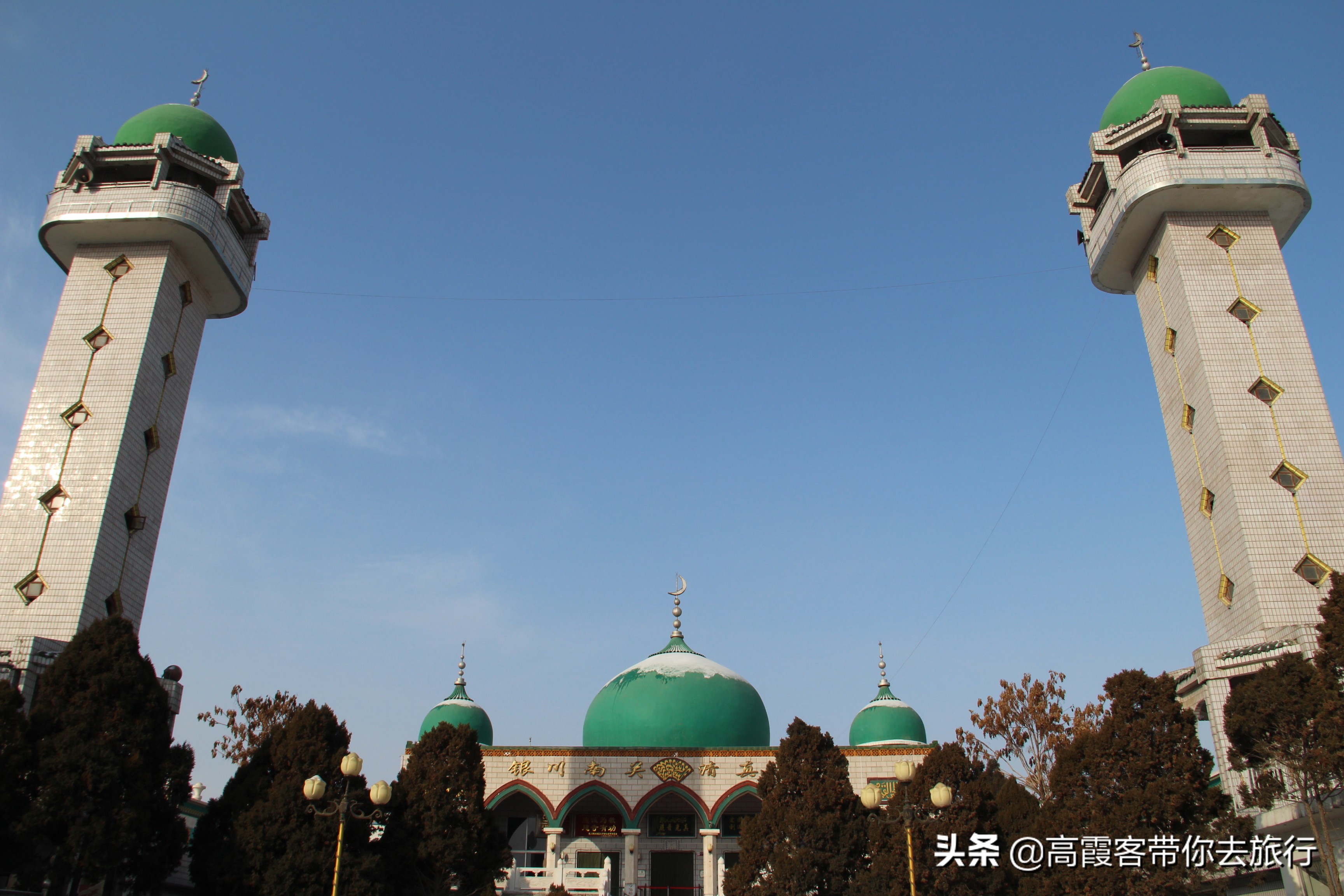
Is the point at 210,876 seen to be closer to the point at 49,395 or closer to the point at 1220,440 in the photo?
the point at 49,395

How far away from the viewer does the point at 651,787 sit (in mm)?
28297

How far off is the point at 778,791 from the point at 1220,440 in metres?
14.6

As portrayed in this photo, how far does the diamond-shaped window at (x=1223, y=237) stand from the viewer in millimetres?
27453

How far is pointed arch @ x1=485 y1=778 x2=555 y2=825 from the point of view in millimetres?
28234

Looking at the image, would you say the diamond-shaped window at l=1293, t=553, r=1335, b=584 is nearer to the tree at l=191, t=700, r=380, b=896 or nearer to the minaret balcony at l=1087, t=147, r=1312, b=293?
the minaret balcony at l=1087, t=147, r=1312, b=293

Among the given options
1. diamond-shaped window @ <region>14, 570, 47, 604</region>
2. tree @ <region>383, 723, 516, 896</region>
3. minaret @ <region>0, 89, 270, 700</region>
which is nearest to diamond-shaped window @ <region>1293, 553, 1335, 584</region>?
tree @ <region>383, 723, 516, 896</region>

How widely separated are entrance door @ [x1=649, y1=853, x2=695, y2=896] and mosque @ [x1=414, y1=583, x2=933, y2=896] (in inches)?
1.1

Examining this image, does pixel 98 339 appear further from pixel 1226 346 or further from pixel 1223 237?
pixel 1223 237

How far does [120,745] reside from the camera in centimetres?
1769

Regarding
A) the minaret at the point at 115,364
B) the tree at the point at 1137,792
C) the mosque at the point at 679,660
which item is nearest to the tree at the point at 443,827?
the mosque at the point at 679,660

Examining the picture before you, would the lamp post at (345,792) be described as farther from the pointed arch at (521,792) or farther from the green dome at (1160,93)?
the green dome at (1160,93)

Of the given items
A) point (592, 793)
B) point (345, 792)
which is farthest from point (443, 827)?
point (592, 793)

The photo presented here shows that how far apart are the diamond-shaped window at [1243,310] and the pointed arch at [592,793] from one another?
21658 mm

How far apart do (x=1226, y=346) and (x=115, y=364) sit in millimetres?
29393
